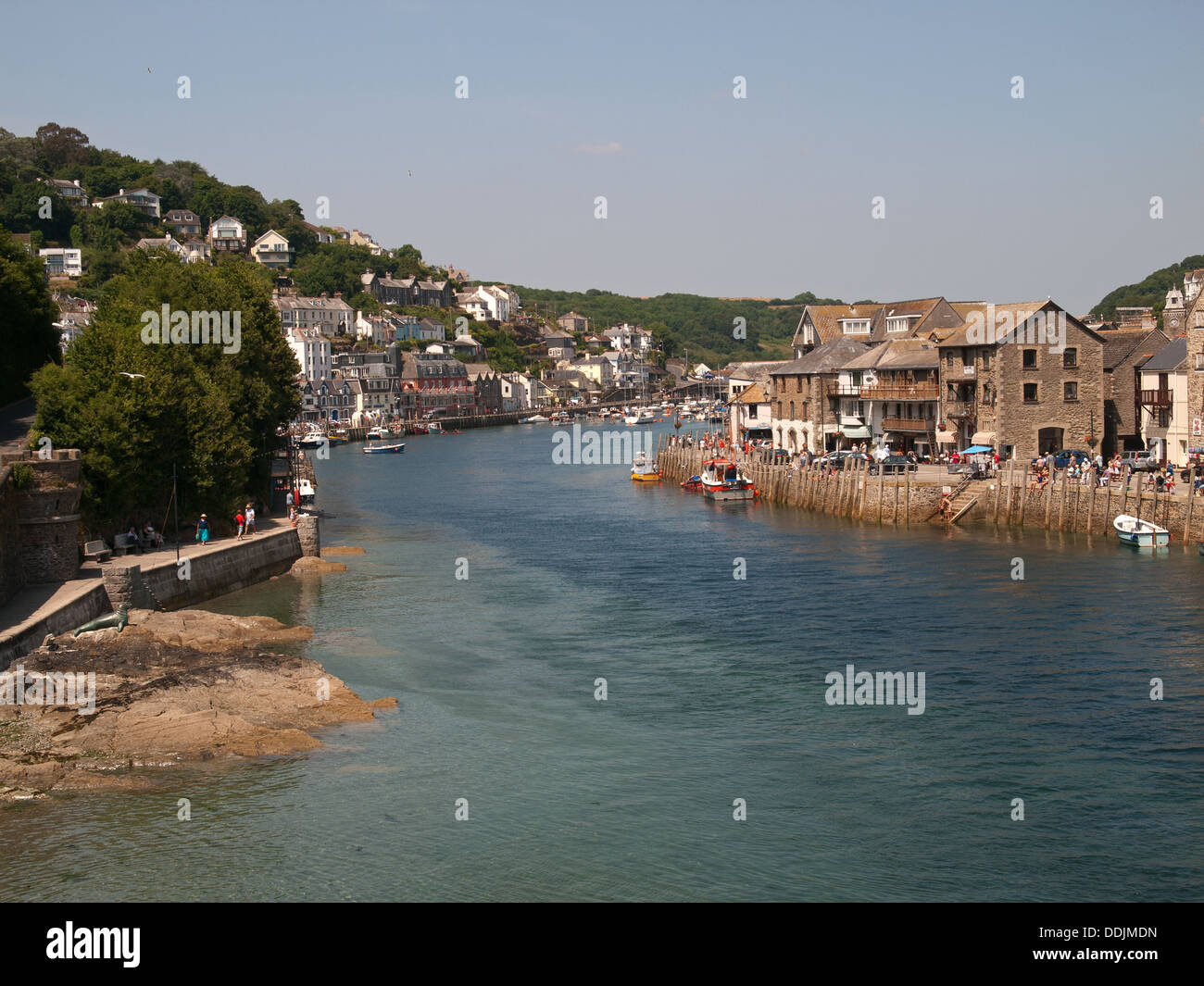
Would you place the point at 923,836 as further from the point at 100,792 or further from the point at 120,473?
the point at 120,473

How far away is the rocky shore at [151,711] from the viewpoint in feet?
80.3

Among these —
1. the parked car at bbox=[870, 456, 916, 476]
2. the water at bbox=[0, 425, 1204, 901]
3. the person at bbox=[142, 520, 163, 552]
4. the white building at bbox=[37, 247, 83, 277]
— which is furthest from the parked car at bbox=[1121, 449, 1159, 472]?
the white building at bbox=[37, 247, 83, 277]

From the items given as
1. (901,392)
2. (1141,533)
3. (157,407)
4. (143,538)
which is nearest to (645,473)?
(901,392)

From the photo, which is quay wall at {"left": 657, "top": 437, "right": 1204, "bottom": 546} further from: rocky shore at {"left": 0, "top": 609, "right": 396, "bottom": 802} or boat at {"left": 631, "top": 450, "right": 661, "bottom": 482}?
rocky shore at {"left": 0, "top": 609, "right": 396, "bottom": 802}

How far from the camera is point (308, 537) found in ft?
166

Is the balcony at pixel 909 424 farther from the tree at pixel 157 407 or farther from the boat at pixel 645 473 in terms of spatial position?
the tree at pixel 157 407

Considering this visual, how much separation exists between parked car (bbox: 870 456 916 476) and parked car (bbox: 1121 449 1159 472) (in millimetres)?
10822

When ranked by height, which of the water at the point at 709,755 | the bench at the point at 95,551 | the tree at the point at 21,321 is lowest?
the water at the point at 709,755

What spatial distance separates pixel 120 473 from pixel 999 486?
39906 mm

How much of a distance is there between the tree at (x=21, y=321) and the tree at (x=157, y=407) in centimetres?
563

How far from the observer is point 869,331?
3415 inches

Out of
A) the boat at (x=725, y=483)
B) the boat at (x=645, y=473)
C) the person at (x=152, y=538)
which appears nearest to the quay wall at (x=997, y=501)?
the boat at (x=725, y=483)

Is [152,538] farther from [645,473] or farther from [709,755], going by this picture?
[645,473]
